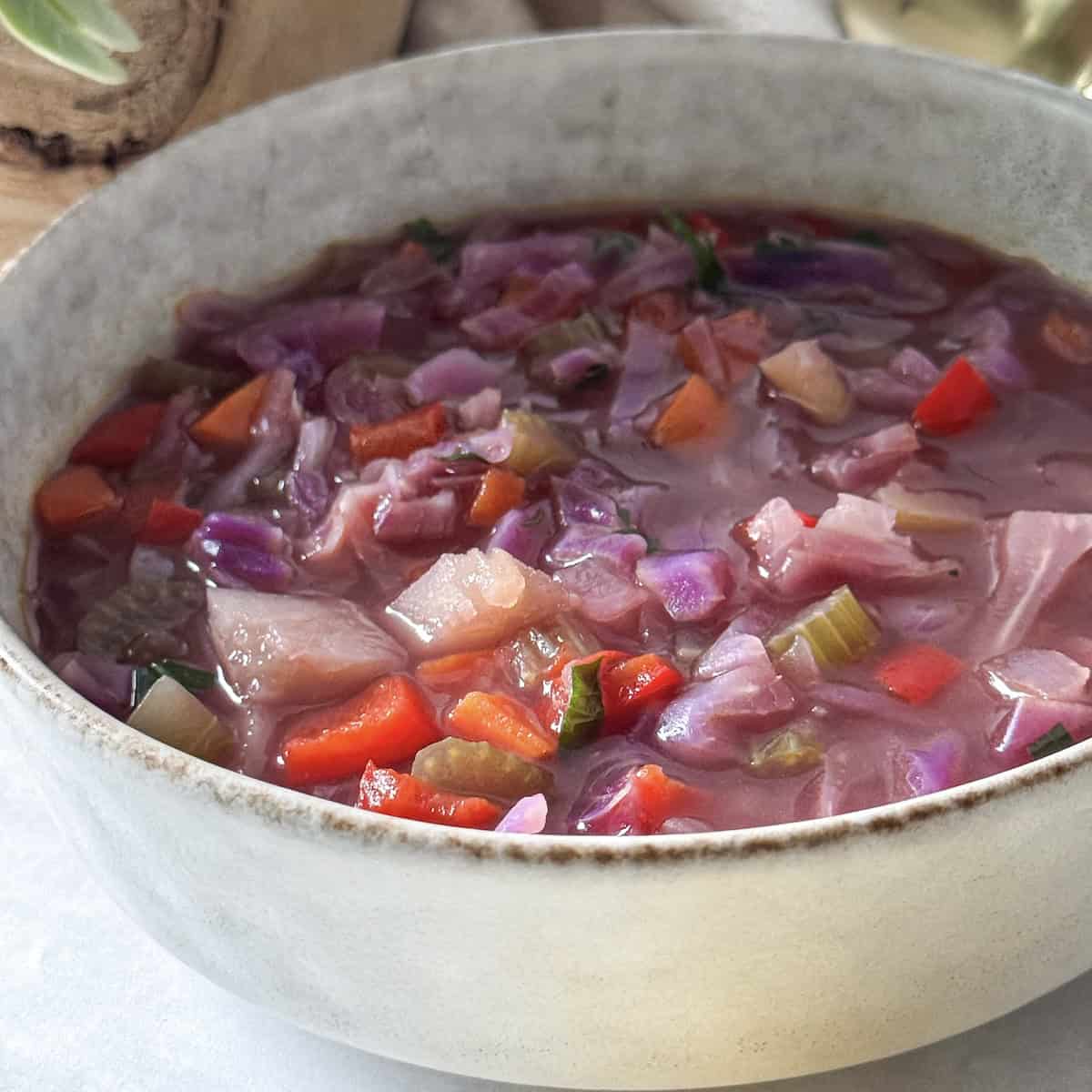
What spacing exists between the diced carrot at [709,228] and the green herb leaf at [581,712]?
1.13m

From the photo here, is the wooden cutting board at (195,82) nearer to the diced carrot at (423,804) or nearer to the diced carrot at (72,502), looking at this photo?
the diced carrot at (72,502)

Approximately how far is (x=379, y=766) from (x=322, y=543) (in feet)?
1.43

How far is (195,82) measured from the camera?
2.78 meters

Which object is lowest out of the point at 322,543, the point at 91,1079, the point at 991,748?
the point at 91,1079

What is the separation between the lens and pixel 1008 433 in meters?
2.32

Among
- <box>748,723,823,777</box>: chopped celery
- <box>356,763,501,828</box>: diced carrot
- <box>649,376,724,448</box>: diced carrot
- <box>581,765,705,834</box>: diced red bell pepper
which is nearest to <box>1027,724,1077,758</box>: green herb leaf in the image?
<box>748,723,823,777</box>: chopped celery

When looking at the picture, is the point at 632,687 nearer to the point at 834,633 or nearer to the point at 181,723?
the point at 834,633

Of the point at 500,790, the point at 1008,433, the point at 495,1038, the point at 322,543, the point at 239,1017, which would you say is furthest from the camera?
the point at 1008,433

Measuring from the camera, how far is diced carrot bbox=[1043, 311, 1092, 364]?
246cm

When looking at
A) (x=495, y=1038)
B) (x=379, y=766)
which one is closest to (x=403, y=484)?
(x=379, y=766)

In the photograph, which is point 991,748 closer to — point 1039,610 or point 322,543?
point 1039,610

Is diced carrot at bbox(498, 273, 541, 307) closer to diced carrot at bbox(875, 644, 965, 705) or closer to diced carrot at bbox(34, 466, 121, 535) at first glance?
diced carrot at bbox(34, 466, 121, 535)

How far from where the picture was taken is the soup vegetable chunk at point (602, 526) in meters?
1.83

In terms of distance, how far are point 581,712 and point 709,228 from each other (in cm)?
123
